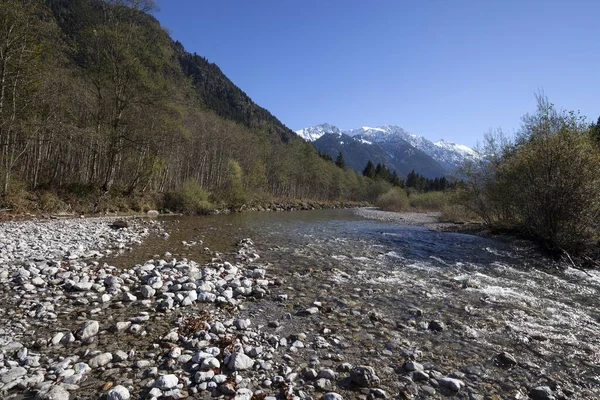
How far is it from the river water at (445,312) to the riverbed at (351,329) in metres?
0.03

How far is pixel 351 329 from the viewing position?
5.30 metres

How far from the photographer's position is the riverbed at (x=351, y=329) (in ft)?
12.1

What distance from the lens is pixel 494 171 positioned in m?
23.0

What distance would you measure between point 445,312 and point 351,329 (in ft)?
7.90

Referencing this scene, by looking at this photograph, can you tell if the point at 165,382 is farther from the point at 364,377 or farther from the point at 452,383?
the point at 452,383

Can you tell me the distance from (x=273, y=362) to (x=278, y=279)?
398cm

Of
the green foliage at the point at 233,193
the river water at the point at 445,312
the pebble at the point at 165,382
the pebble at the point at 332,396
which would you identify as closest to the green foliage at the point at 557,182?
the river water at the point at 445,312

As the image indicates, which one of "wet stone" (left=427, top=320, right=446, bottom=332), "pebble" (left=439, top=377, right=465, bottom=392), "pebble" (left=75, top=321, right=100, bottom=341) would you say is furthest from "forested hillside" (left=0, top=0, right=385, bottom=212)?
"pebble" (left=439, top=377, right=465, bottom=392)

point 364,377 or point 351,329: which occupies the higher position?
point 364,377

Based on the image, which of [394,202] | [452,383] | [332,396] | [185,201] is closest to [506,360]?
[452,383]

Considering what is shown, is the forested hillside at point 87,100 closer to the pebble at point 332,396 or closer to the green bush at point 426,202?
the pebble at point 332,396

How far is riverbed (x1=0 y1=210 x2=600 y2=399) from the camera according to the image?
368cm

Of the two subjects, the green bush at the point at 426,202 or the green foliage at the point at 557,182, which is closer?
the green foliage at the point at 557,182

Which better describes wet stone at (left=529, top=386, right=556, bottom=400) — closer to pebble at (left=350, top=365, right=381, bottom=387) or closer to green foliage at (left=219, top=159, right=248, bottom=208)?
pebble at (left=350, top=365, right=381, bottom=387)
